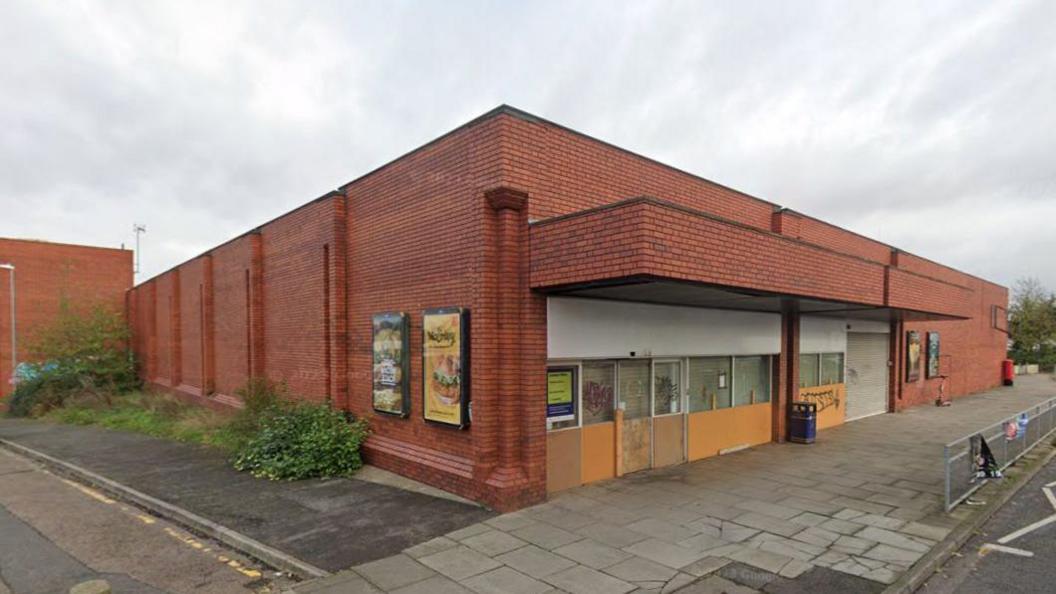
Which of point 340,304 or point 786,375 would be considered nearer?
point 340,304

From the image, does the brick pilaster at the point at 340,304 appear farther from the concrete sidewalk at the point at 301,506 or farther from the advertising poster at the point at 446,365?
the advertising poster at the point at 446,365

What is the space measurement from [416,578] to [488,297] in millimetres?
3585

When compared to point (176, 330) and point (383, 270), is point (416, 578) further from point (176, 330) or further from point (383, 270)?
point (176, 330)

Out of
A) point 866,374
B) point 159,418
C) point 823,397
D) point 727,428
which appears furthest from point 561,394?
point 159,418

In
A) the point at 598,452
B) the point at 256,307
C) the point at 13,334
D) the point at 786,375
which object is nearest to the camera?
the point at 598,452

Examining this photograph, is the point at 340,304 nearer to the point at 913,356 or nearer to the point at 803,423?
the point at 803,423

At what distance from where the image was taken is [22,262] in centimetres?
2489

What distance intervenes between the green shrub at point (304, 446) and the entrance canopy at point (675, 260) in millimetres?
4966

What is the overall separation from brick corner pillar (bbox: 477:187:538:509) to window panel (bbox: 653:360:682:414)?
321 cm

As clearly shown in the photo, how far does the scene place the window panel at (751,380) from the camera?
11.7m

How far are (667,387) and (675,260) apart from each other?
4282mm

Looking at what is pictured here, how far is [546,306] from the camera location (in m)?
7.82

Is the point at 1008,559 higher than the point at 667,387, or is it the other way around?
the point at 667,387

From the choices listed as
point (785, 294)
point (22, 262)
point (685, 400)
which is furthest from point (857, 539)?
point (22, 262)
